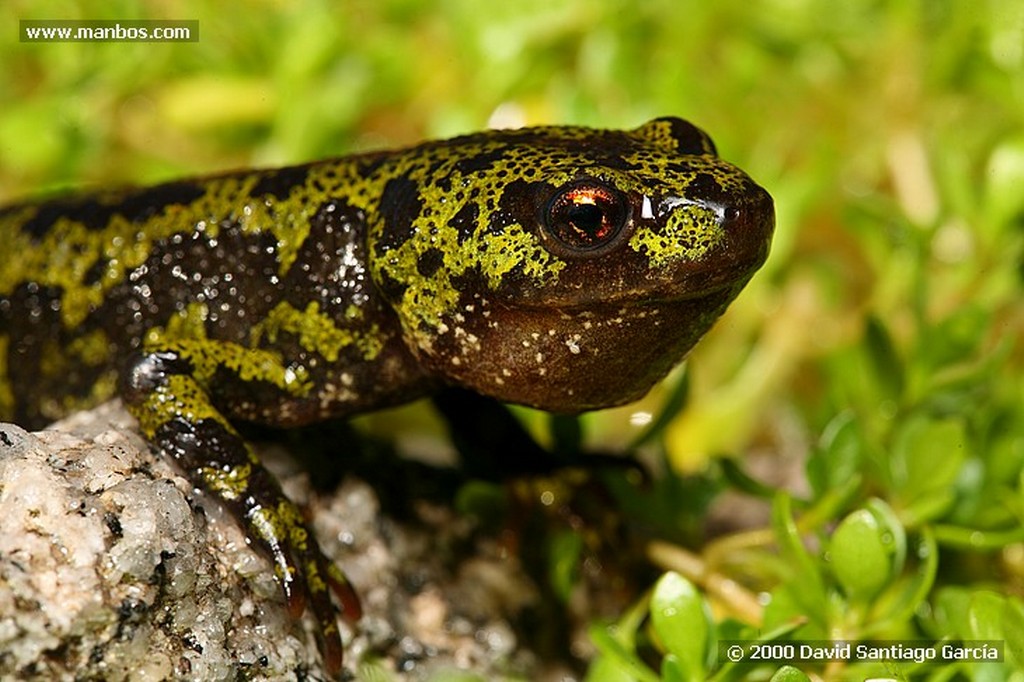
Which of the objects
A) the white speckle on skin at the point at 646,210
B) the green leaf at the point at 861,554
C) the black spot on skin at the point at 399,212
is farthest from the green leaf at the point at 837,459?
the black spot on skin at the point at 399,212

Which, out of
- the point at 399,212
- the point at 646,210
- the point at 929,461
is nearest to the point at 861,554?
the point at 929,461

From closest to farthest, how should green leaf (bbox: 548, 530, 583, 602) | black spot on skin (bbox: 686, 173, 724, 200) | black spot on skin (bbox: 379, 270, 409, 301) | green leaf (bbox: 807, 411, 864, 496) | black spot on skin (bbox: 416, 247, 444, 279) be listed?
1. black spot on skin (bbox: 686, 173, 724, 200)
2. black spot on skin (bbox: 416, 247, 444, 279)
3. black spot on skin (bbox: 379, 270, 409, 301)
4. green leaf (bbox: 807, 411, 864, 496)
5. green leaf (bbox: 548, 530, 583, 602)

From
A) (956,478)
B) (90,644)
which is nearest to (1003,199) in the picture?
(956,478)

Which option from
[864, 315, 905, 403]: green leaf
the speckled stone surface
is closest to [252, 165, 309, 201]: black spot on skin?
the speckled stone surface

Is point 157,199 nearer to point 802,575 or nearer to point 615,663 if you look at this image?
point 615,663

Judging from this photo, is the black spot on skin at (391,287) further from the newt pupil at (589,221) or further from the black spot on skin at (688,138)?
the black spot on skin at (688,138)

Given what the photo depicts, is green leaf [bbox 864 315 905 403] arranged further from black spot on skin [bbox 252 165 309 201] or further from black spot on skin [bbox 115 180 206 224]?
black spot on skin [bbox 115 180 206 224]
